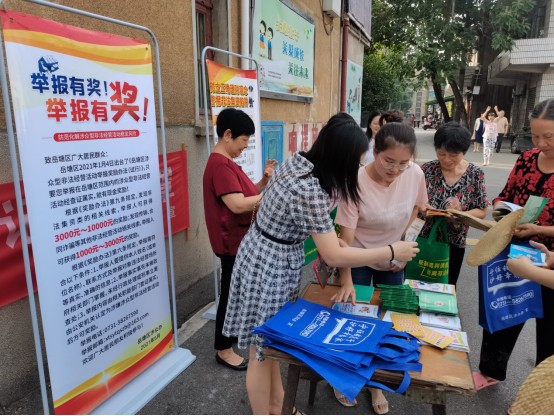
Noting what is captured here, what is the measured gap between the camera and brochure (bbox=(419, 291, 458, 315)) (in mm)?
1721

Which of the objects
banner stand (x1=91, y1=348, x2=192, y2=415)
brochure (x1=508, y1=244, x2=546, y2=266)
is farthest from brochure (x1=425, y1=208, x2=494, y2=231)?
banner stand (x1=91, y1=348, x2=192, y2=415)

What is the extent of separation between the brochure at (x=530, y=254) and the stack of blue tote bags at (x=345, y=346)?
26.5 inches

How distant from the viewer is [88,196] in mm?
1843

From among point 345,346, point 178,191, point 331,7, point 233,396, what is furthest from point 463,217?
point 331,7

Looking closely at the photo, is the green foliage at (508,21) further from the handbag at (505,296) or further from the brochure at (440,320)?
the brochure at (440,320)

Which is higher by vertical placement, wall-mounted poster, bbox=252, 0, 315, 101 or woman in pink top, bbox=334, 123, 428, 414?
wall-mounted poster, bbox=252, 0, 315, 101

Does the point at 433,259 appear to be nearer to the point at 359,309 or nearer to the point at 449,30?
the point at 359,309

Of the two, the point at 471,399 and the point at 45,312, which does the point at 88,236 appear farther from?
the point at 471,399

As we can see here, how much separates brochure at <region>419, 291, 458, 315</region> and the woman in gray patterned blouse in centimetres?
29

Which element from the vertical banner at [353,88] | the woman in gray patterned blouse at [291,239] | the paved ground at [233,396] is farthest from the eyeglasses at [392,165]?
→ the vertical banner at [353,88]

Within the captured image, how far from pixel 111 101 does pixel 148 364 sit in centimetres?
148

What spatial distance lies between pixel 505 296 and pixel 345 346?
1200 millimetres

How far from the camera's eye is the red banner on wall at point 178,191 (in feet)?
10.2

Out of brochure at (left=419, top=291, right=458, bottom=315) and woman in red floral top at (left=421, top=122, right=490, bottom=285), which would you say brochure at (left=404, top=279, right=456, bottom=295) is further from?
woman in red floral top at (left=421, top=122, right=490, bottom=285)
